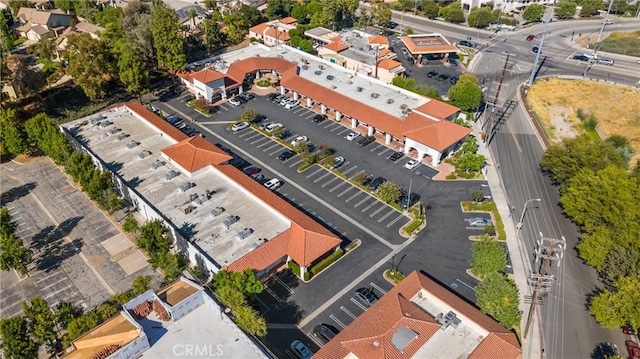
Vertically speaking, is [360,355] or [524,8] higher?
[524,8]

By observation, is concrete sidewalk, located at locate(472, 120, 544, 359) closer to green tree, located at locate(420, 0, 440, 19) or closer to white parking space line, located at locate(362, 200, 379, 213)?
white parking space line, located at locate(362, 200, 379, 213)

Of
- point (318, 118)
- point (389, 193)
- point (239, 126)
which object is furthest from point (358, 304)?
point (239, 126)

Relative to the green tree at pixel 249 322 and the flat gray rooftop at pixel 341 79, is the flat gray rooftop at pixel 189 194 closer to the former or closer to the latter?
the green tree at pixel 249 322

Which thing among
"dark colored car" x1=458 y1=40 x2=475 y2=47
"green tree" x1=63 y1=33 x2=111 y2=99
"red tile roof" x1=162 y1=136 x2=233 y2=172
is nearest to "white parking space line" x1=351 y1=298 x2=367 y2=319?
"red tile roof" x1=162 y1=136 x2=233 y2=172

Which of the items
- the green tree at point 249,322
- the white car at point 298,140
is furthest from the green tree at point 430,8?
the green tree at point 249,322

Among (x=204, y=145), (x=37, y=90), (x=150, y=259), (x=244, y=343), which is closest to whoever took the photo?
(x=244, y=343)

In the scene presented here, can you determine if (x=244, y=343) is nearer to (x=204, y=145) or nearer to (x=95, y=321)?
(x=95, y=321)

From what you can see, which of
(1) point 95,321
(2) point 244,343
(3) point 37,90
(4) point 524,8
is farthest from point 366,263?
(4) point 524,8
